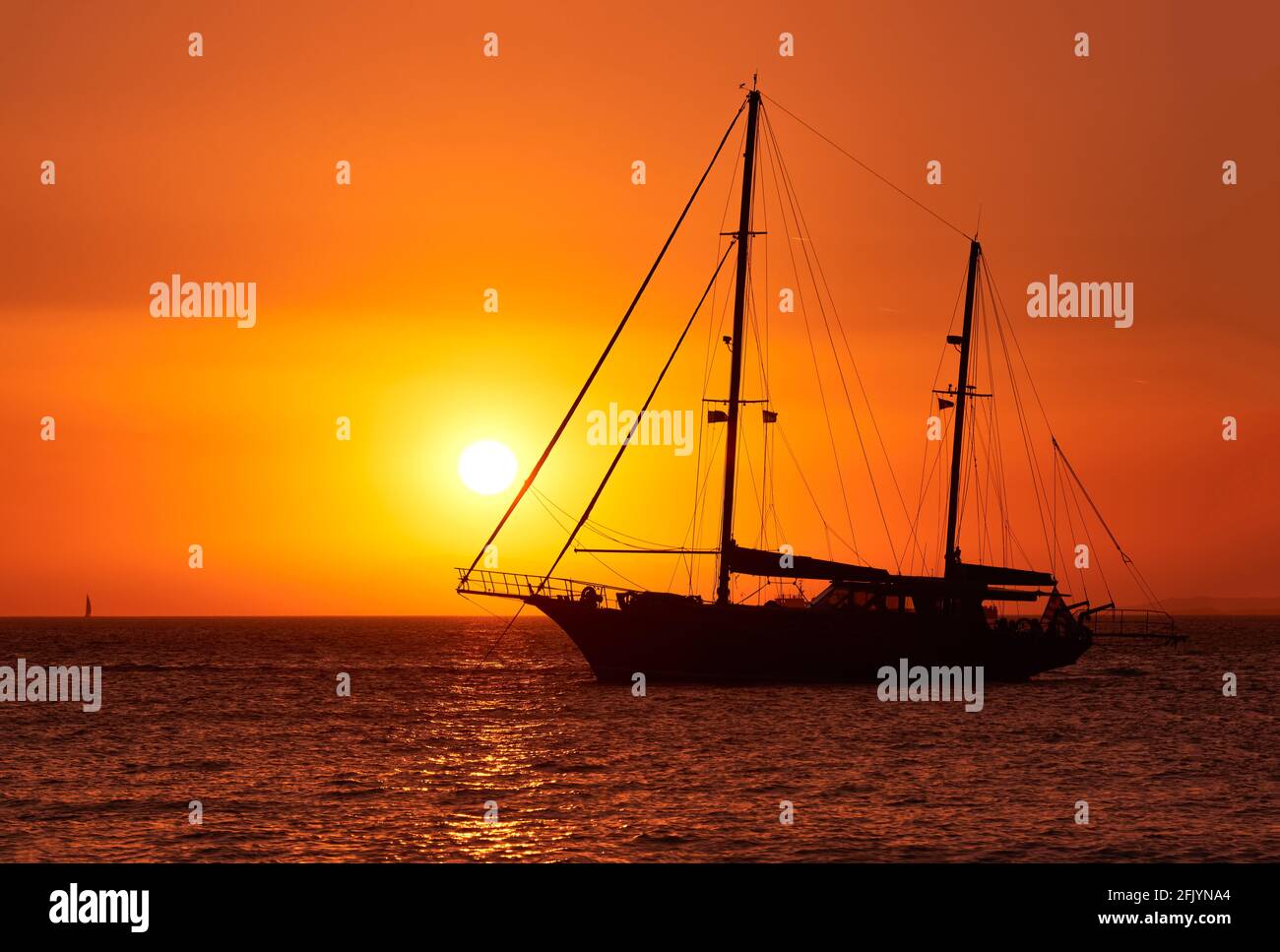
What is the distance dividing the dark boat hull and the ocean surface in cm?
136

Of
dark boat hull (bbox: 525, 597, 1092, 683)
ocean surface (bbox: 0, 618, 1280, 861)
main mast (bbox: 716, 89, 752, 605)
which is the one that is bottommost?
ocean surface (bbox: 0, 618, 1280, 861)

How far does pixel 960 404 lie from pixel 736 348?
51.0 feet

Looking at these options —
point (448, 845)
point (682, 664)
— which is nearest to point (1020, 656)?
point (682, 664)

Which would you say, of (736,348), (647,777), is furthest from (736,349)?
(647,777)

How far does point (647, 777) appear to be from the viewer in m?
37.8

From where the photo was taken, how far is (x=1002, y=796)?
3419 cm

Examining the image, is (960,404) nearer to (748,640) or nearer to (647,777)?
(748,640)

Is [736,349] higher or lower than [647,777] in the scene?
higher

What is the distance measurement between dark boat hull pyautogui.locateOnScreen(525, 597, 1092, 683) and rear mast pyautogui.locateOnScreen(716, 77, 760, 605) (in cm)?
187

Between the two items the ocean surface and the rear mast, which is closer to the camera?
the ocean surface

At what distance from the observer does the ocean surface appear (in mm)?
27922

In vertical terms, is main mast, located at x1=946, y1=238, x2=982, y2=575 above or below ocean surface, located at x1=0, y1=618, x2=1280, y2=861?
above
